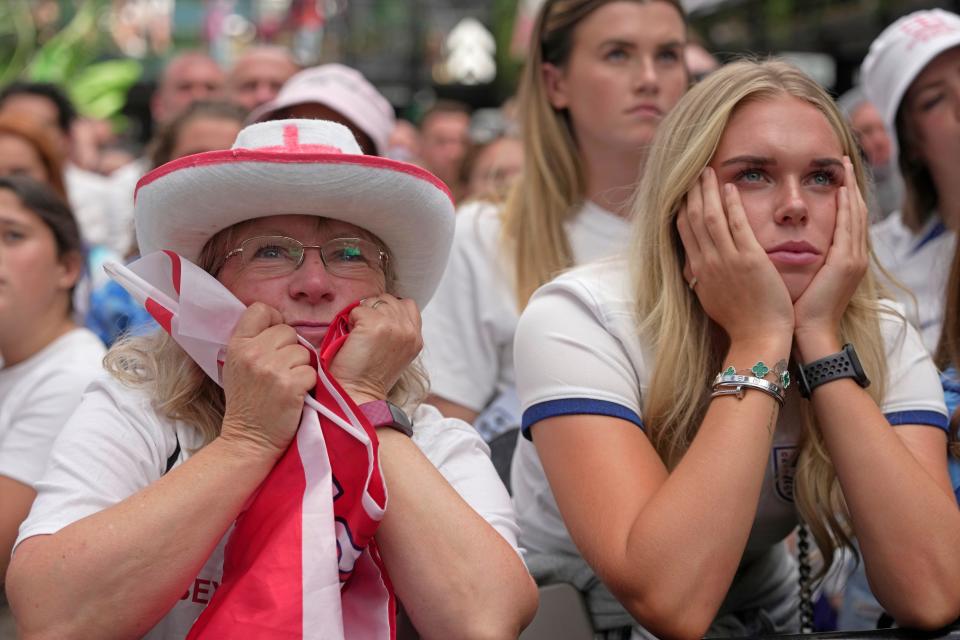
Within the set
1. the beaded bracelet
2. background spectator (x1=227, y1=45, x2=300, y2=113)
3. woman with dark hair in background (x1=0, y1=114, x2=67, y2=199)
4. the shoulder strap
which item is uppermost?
background spectator (x1=227, y1=45, x2=300, y2=113)

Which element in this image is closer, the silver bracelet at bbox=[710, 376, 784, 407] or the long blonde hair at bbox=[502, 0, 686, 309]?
the silver bracelet at bbox=[710, 376, 784, 407]

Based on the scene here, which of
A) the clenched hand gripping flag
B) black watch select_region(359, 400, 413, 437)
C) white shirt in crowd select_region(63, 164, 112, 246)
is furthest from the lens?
white shirt in crowd select_region(63, 164, 112, 246)

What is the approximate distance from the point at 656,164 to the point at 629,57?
116 centimetres

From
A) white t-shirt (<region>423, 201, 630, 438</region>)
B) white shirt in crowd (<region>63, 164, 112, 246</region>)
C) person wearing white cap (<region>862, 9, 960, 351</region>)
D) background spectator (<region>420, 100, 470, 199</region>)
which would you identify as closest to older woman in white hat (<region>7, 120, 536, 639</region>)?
white t-shirt (<region>423, 201, 630, 438</region>)

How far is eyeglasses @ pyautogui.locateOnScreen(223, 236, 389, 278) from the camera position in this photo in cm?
216

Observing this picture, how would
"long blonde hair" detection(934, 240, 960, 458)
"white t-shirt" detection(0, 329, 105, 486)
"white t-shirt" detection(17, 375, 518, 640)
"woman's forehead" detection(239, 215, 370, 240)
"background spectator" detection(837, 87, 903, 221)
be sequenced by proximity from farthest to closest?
"background spectator" detection(837, 87, 903, 221) < "long blonde hair" detection(934, 240, 960, 458) < "white t-shirt" detection(0, 329, 105, 486) < "woman's forehead" detection(239, 215, 370, 240) < "white t-shirt" detection(17, 375, 518, 640)

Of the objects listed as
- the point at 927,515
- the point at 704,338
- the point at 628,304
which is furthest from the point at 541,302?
the point at 927,515

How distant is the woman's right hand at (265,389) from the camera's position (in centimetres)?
197

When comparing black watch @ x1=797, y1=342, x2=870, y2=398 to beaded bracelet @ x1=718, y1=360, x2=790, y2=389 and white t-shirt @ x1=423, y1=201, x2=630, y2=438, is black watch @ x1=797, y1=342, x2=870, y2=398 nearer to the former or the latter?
beaded bracelet @ x1=718, y1=360, x2=790, y2=389

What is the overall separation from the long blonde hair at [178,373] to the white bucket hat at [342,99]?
207cm

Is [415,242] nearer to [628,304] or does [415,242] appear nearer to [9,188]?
[628,304]

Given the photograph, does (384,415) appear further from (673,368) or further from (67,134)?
(67,134)

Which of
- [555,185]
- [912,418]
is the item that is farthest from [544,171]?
[912,418]

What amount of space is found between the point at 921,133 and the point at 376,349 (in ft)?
8.10
